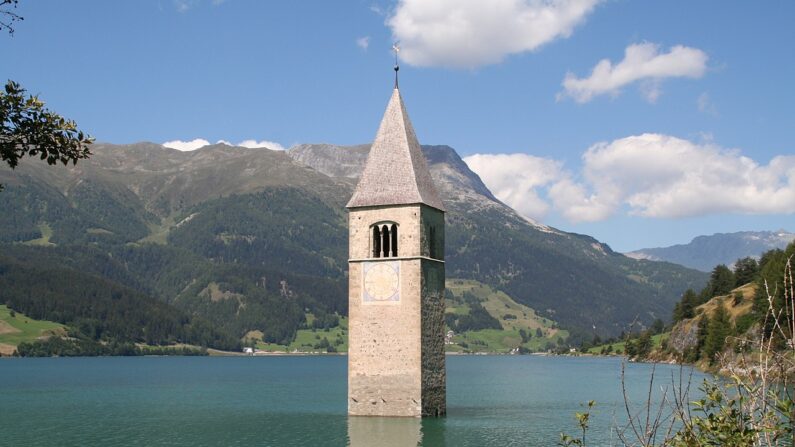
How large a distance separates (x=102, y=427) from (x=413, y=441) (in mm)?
26078

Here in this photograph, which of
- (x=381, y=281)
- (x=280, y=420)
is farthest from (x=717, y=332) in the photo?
(x=381, y=281)

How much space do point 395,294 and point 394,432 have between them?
819 cm

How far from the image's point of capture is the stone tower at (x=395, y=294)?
169 ft

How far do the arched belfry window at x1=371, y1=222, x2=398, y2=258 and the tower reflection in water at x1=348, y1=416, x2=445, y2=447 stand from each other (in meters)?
9.56

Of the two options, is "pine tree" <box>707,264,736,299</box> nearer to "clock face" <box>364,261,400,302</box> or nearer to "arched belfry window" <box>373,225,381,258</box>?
"arched belfry window" <box>373,225,381,258</box>

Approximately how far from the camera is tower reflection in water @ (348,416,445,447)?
45750mm

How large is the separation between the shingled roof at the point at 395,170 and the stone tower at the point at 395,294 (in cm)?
7

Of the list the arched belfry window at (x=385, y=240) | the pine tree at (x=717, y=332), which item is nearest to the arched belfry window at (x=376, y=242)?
the arched belfry window at (x=385, y=240)

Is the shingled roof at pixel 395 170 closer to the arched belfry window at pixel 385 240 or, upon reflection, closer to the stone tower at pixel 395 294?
the stone tower at pixel 395 294

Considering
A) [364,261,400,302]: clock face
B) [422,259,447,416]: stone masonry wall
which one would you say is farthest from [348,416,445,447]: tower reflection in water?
[364,261,400,302]: clock face

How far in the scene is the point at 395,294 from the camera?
52.2m

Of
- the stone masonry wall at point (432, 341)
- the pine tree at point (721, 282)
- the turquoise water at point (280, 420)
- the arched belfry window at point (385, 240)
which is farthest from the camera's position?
the pine tree at point (721, 282)

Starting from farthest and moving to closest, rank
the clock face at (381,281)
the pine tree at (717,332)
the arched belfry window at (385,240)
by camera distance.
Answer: the pine tree at (717,332) < the arched belfry window at (385,240) < the clock face at (381,281)

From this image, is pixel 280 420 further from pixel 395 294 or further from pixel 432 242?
pixel 432 242
